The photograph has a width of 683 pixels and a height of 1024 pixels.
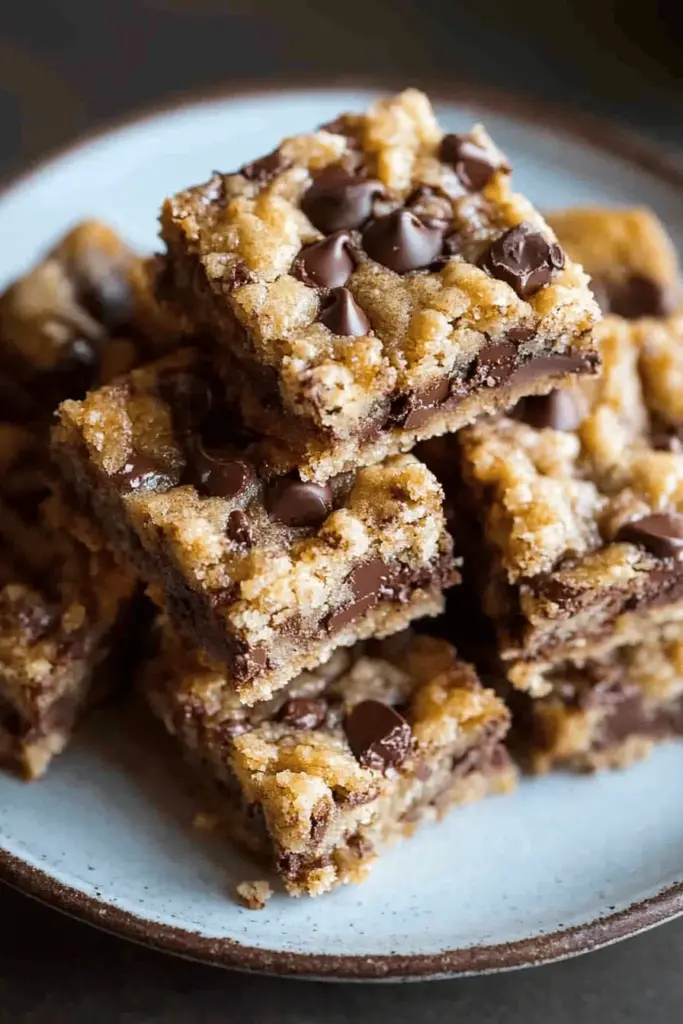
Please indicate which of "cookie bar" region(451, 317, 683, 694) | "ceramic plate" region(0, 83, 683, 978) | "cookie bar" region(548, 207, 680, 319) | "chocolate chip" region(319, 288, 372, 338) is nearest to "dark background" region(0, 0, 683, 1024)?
"cookie bar" region(548, 207, 680, 319)

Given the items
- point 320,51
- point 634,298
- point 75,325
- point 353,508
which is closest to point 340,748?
point 353,508

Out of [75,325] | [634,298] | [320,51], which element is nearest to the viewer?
[75,325]

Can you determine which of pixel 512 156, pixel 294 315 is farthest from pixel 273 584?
pixel 512 156

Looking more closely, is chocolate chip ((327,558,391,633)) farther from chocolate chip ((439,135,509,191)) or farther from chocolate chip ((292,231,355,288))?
chocolate chip ((439,135,509,191))

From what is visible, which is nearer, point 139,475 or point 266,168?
point 139,475

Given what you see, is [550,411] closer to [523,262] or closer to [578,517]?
[578,517]

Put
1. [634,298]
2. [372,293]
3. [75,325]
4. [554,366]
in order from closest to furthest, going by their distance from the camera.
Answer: [372,293] → [554,366] → [75,325] → [634,298]

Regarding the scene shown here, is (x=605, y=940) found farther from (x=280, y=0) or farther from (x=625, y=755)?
(x=280, y=0)
